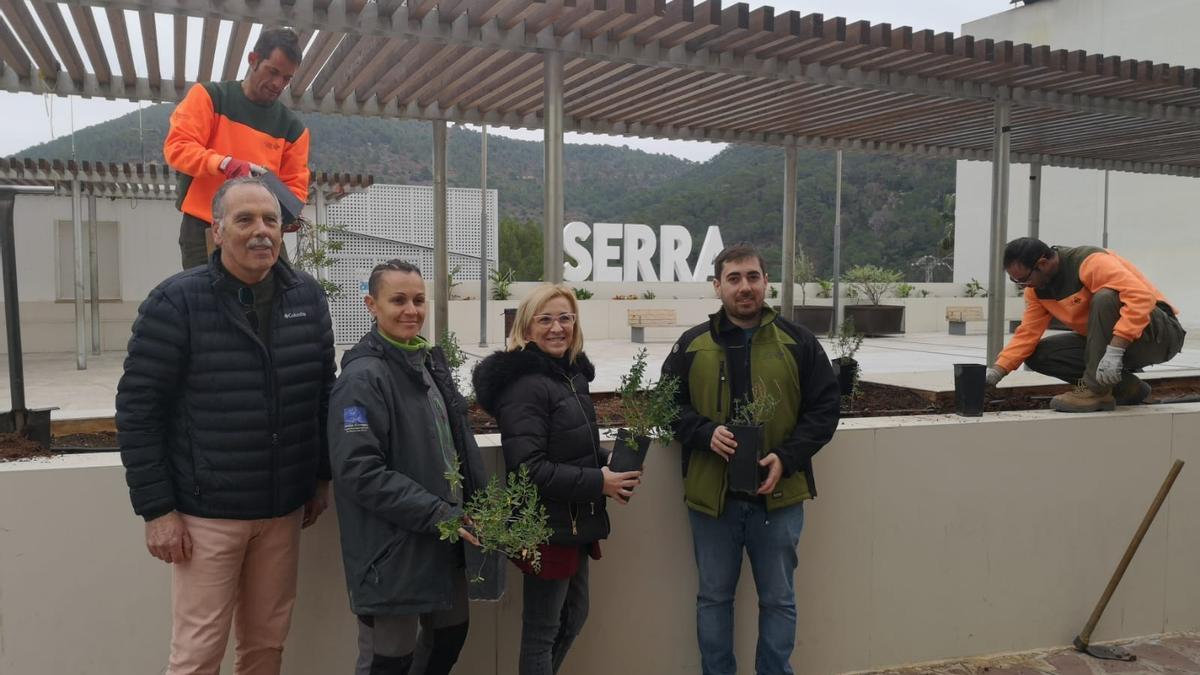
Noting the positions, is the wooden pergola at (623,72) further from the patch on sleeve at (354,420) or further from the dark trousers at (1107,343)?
the patch on sleeve at (354,420)

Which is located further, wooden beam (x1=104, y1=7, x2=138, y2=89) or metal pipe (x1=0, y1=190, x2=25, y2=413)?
wooden beam (x1=104, y1=7, x2=138, y2=89)

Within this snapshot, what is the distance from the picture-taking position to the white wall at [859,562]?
2.77 m

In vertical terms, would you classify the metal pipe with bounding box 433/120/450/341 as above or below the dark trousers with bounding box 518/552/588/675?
above

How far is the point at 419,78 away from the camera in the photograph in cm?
533

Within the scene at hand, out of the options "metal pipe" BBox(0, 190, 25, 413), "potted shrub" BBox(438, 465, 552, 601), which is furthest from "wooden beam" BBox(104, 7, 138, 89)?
"potted shrub" BBox(438, 465, 552, 601)

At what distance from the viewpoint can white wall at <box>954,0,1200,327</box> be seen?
61.5ft

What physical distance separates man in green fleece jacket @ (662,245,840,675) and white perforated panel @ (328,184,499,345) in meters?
12.5

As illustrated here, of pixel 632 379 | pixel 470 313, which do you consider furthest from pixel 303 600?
pixel 470 313

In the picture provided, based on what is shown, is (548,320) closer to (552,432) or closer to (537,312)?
(537,312)

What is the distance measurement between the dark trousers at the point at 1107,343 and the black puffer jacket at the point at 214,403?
3773 millimetres

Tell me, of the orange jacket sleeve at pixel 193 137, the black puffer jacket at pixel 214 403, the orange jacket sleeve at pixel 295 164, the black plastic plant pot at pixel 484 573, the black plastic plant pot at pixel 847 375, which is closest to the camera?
the black puffer jacket at pixel 214 403

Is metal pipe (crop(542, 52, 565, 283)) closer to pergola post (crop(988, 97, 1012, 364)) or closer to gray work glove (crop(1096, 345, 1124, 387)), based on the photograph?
gray work glove (crop(1096, 345, 1124, 387))

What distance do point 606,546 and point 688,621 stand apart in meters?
0.51

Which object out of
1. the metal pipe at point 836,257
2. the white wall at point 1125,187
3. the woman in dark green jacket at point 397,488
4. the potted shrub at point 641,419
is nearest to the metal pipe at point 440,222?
the potted shrub at point 641,419
